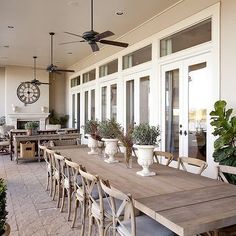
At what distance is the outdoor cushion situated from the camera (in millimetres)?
2051

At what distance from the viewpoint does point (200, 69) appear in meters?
4.86

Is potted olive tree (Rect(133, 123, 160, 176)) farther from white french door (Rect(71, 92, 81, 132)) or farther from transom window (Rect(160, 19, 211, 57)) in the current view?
white french door (Rect(71, 92, 81, 132))

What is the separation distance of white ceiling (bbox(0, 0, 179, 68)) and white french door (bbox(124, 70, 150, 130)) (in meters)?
1.26

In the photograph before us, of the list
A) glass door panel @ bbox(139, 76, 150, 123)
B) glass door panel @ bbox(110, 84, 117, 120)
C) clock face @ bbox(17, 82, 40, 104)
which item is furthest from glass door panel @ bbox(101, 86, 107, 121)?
clock face @ bbox(17, 82, 40, 104)

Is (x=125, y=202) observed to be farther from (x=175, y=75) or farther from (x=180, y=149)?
(x=175, y=75)

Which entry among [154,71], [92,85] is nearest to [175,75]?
[154,71]

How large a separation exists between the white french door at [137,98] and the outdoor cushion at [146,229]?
4065 millimetres

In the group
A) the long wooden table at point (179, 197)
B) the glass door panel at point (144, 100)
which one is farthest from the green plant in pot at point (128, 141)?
the glass door panel at point (144, 100)

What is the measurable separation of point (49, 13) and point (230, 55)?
378 cm

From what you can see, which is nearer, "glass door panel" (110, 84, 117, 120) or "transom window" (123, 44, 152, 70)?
"transom window" (123, 44, 152, 70)

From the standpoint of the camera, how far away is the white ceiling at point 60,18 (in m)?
5.19

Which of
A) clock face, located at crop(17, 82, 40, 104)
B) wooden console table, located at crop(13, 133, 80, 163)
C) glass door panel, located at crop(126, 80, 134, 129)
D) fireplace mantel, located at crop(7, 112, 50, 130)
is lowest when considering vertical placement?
wooden console table, located at crop(13, 133, 80, 163)

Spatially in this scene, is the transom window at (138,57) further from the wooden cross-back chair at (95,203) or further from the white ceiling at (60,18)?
the wooden cross-back chair at (95,203)

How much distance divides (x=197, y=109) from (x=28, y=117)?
29.8ft
